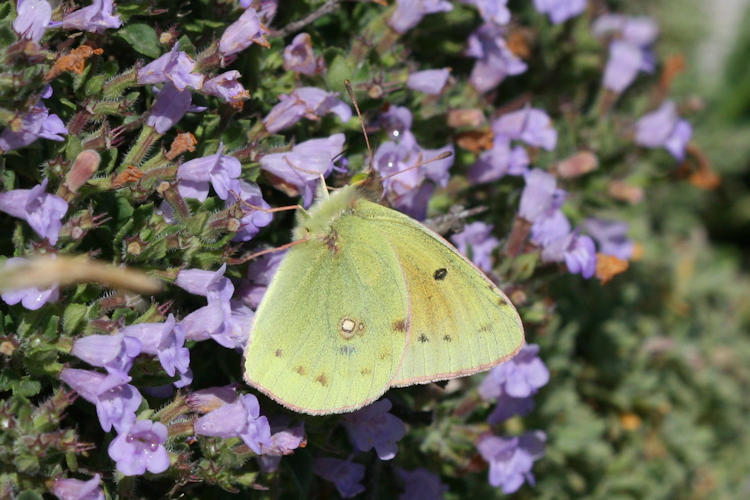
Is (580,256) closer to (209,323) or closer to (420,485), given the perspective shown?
(420,485)

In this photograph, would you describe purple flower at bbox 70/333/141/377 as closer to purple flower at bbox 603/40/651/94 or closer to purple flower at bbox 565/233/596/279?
purple flower at bbox 565/233/596/279

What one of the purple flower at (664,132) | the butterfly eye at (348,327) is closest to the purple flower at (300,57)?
the butterfly eye at (348,327)

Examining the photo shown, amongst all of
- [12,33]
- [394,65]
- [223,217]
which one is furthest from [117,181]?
[394,65]

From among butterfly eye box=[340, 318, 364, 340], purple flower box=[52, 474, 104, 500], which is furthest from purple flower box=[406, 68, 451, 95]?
purple flower box=[52, 474, 104, 500]

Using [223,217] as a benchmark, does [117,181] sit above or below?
above

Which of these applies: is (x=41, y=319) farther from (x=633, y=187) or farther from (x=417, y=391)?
(x=633, y=187)

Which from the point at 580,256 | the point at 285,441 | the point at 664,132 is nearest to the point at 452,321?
the point at 285,441
